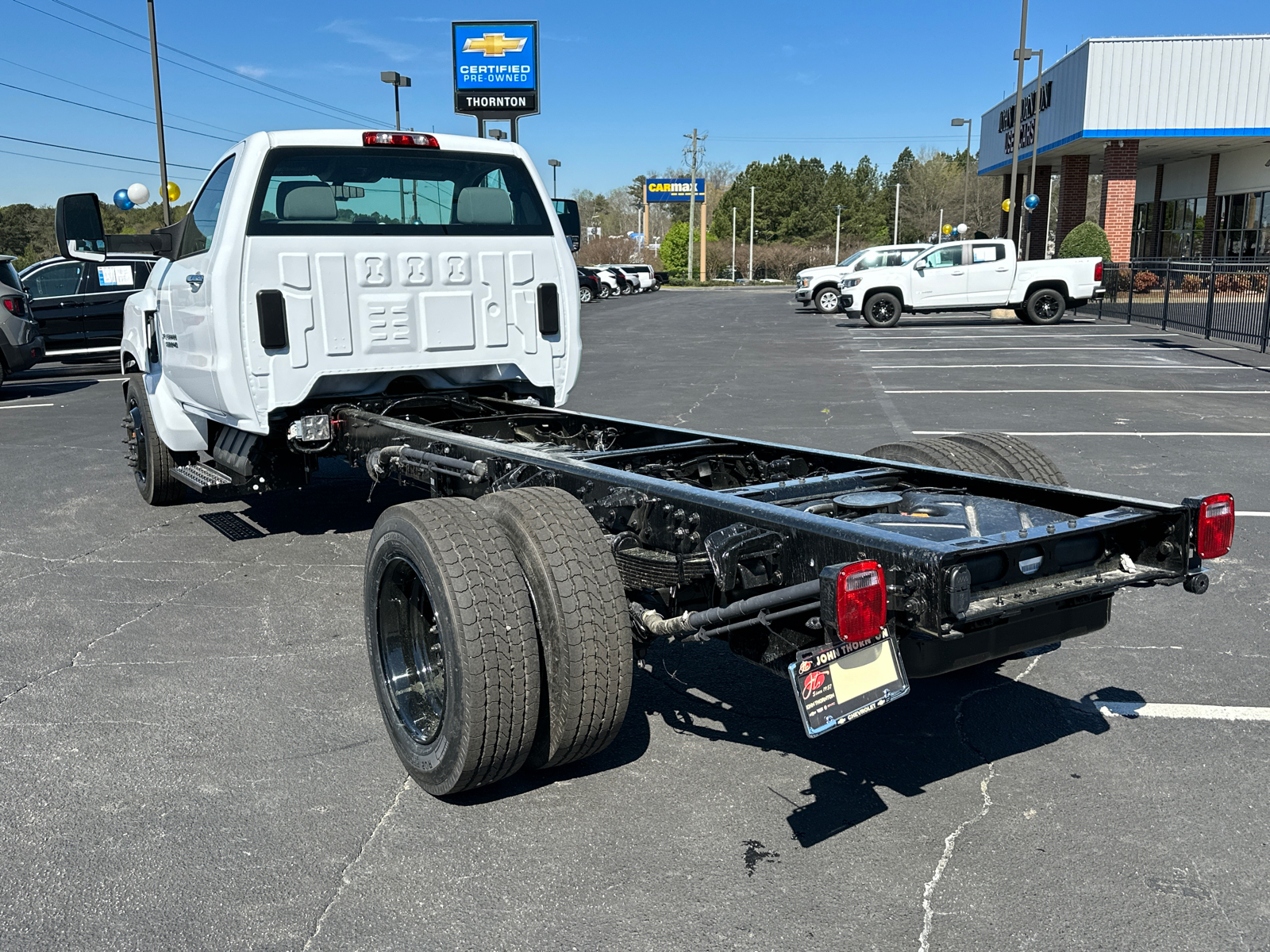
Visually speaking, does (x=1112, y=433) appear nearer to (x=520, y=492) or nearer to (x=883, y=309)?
(x=520, y=492)

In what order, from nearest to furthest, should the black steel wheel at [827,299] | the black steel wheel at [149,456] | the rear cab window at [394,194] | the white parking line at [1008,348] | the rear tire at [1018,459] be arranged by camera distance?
the rear tire at [1018,459], the rear cab window at [394,194], the black steel wheel at [149,456], the white parking line at [1008,348], the black steel wheel at [827,299]

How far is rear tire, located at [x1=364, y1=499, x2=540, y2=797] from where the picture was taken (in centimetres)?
313

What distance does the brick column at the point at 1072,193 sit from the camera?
3584cm

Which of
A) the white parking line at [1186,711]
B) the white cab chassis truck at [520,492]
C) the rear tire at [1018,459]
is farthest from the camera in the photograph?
the rear tire at [1018,459]

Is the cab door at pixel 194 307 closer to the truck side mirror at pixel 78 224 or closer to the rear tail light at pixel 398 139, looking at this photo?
the truck side mirror at pixel 78 224

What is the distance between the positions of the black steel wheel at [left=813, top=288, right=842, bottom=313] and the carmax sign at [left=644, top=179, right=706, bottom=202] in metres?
60.5

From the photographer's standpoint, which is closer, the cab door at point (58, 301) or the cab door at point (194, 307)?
the cab door at point (194, 307)

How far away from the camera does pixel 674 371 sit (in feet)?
55.9

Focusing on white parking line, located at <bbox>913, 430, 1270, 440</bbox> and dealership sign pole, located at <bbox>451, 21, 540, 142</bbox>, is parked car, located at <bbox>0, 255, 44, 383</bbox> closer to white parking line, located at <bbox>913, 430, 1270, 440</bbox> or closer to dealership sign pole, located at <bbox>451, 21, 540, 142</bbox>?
white parking line, located at <bbox>913, 430, 1270, 440</bbox>

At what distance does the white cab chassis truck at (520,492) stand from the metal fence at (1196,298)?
15.6 m

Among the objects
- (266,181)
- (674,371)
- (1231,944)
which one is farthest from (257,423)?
(674,371)

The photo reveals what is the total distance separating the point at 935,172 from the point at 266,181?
103 metres

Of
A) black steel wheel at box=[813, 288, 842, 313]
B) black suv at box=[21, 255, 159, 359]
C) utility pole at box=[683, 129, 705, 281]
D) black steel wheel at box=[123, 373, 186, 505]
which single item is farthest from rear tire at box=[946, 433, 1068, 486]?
utility pole at box=[683, 129, 705, 281]

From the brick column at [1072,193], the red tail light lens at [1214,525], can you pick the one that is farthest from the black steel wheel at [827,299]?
the red tail light lens at [1214,525]
